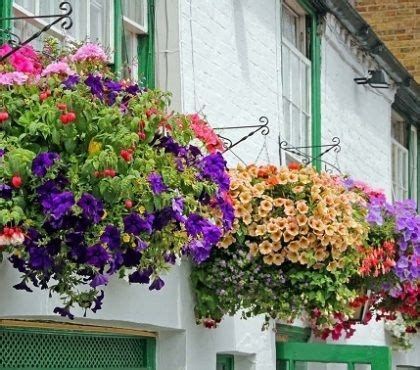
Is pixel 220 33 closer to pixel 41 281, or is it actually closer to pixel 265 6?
pixel 265 6

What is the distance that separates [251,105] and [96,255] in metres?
4.80

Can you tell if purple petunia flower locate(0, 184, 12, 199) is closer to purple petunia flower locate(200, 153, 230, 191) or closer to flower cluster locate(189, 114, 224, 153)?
purple petunia flower locate(200, 153, 230, 191)

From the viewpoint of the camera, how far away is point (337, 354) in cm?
1148

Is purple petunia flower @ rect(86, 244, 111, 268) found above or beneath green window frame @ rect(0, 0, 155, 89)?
beneath

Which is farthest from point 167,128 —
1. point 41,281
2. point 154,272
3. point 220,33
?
point 220,33

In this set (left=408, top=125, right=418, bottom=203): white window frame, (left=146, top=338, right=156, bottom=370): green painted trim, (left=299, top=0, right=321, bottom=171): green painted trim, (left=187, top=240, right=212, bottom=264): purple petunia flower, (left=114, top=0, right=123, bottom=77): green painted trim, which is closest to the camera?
(left=187, top=240, right=212, bottom=264): purple petunia flower

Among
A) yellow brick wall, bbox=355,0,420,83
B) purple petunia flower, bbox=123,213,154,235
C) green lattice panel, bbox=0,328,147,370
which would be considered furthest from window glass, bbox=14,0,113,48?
yellow brick wall, bbox=355,0,420,83

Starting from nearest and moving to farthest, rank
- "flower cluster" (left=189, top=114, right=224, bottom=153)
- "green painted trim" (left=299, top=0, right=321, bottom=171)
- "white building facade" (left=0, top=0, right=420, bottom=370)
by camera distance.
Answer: "flower cluster" (left=189, top=114, right=224, bottom=153), "white building facade" (left=0, top=0, right=420, bottom=370), "green painted trim" (left=299, top=0, right=321, bottom=171)

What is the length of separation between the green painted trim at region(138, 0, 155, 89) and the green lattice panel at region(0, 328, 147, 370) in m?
1.81

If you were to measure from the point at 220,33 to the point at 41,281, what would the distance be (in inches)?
171

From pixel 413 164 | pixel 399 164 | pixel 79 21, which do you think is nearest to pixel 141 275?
pixel 79 21

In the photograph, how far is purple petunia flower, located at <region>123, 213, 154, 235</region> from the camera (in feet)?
23.1

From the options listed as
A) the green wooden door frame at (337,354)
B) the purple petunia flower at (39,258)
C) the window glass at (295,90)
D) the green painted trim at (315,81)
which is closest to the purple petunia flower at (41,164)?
the purple petunia flower at (39,258)

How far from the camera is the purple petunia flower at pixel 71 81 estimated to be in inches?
284
